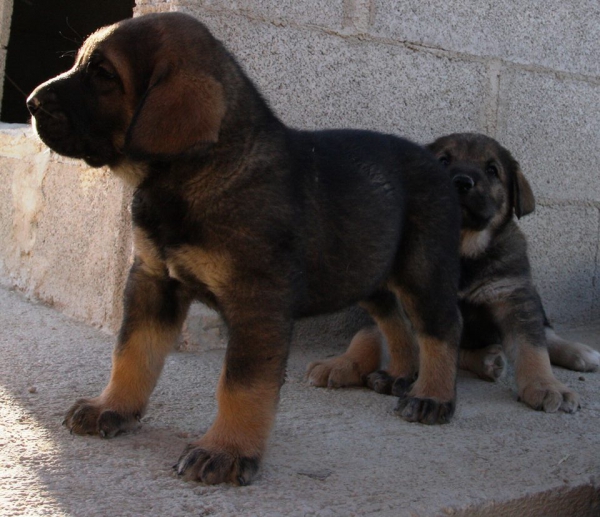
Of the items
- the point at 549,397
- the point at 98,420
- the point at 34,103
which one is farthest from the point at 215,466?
the point at 549,397

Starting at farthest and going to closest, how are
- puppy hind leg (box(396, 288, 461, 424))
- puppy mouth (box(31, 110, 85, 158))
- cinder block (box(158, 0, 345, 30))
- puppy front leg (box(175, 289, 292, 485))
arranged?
cinder block (box(158, 0, 345, 30))
puppy hind leg (box(396, 288, 461, 424))
puppy mouth (box(31, 110, 85, 158))
puppy front leg (box(175, 289, 292, 485))

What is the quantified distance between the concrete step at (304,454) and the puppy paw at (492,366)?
147 mm

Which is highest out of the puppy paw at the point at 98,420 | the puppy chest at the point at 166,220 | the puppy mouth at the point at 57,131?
the puppy mouth at the point at 57,131

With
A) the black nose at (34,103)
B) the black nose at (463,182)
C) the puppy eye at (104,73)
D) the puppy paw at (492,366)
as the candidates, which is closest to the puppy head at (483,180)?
the black nose at (463,182)

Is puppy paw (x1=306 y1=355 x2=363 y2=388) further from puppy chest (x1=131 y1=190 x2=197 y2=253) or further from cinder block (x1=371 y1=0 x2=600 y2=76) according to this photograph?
cinder block (x1=371 y1=0 x2=600 y2=76)

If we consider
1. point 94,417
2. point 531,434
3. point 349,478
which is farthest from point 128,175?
point 531,434

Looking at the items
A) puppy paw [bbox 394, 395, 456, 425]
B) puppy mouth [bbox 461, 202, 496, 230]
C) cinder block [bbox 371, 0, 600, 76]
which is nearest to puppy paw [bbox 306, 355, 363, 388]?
puppy paw [bbox 394, 395, 456, 425]

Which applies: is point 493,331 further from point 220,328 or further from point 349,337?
point 220,328

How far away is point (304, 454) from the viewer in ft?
9.59

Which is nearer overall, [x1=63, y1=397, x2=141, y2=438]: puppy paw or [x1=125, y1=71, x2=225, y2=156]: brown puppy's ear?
[x1=125, y1=71, x2=225, y2=156]: brown puppy's ear

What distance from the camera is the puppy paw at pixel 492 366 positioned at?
4.32m

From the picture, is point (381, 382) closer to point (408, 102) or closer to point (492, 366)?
point (492, 366)

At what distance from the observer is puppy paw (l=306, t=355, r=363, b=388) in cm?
390

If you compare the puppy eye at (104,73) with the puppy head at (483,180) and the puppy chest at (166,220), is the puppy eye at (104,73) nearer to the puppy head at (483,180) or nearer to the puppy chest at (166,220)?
the puppy chest at (166,220)
